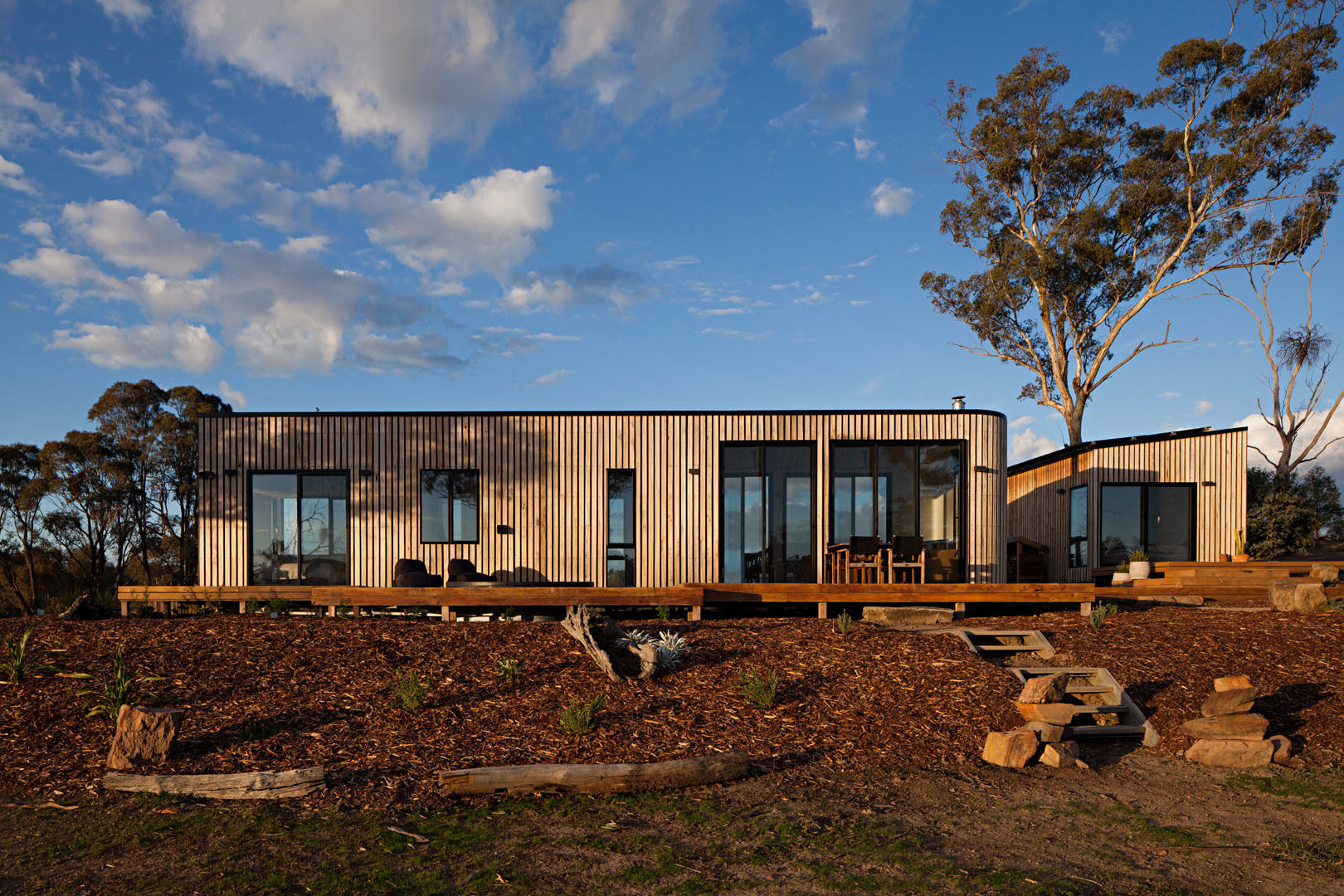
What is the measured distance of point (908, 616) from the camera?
8953 mm

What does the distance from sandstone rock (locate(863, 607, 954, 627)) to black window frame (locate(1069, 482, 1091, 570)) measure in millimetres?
7088

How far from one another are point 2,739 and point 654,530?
24.9 feet

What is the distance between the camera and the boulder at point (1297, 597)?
8688mm

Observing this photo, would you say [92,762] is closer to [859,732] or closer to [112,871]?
[112,871]

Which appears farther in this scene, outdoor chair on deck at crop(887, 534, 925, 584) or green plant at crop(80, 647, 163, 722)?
outdoor chair on deck at crop(887, 534, 925, 584)

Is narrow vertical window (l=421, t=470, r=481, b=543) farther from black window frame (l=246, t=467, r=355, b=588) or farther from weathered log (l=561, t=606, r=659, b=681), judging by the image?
weathered log (l=561, t=606, r=659, b=681)

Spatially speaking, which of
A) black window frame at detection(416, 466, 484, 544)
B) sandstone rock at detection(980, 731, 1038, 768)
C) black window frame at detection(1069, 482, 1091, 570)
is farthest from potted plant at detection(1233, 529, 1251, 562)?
black window frame at detection(416, 466, 484, 544)

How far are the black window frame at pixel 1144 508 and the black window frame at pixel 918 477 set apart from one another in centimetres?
475

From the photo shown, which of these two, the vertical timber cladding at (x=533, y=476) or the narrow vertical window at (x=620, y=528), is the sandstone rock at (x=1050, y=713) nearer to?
the vertical timber cladding at (x=533, y=476)

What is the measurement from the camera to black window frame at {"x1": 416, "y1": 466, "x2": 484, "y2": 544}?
37.4 ft

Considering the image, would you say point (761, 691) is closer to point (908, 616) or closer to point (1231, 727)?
point (1231, 727)

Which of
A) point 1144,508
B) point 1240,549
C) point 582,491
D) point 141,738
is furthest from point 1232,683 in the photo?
point 1144,508

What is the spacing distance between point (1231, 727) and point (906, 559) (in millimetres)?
5360

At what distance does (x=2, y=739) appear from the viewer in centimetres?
493
